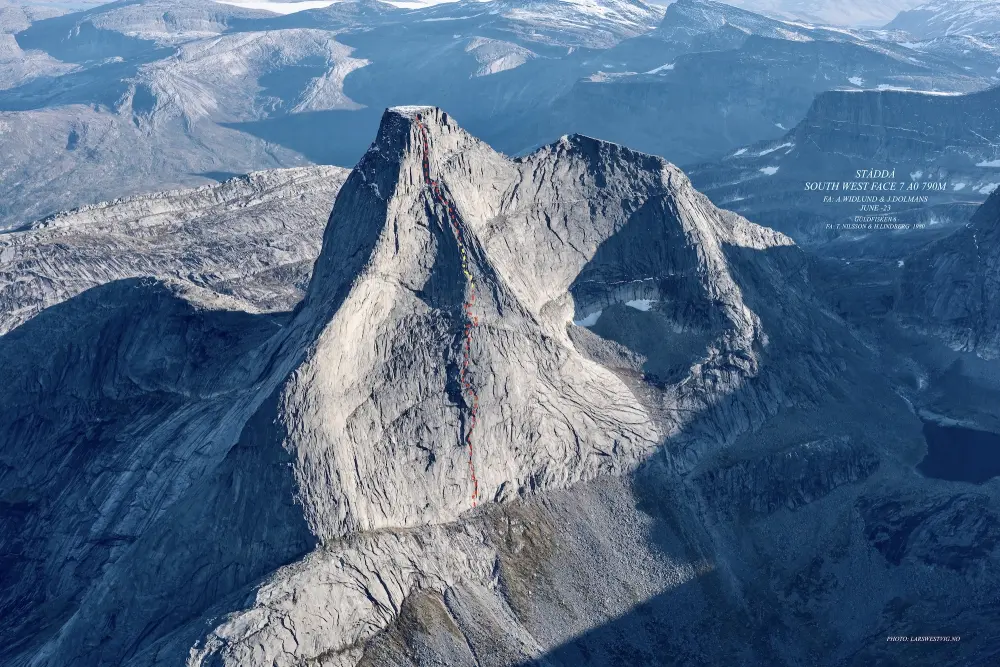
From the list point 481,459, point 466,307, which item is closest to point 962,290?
point 466,307

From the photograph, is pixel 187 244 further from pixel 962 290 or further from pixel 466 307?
pixel 962 290

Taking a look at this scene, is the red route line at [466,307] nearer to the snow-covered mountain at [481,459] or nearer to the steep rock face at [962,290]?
the snow-covered mountain at [481,459]

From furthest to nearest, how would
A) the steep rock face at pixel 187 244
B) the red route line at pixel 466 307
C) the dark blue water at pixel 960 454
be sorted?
the steep rock face at pixel 187 244 → the dark blue water at pixel 960 454 → the red route line at pixel 466 307

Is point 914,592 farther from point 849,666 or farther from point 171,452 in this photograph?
point 171,452

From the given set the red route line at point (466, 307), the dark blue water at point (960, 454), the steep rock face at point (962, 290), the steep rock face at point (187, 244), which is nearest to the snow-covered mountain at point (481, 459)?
the red route line at point (466, 307)

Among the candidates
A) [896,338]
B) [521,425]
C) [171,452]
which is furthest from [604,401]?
[896,338]

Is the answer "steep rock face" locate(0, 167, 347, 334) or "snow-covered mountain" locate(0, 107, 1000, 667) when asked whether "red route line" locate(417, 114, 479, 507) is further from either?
"steep rock face" locate(0, 167, 347, 334)

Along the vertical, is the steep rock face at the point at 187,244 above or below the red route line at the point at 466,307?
below
